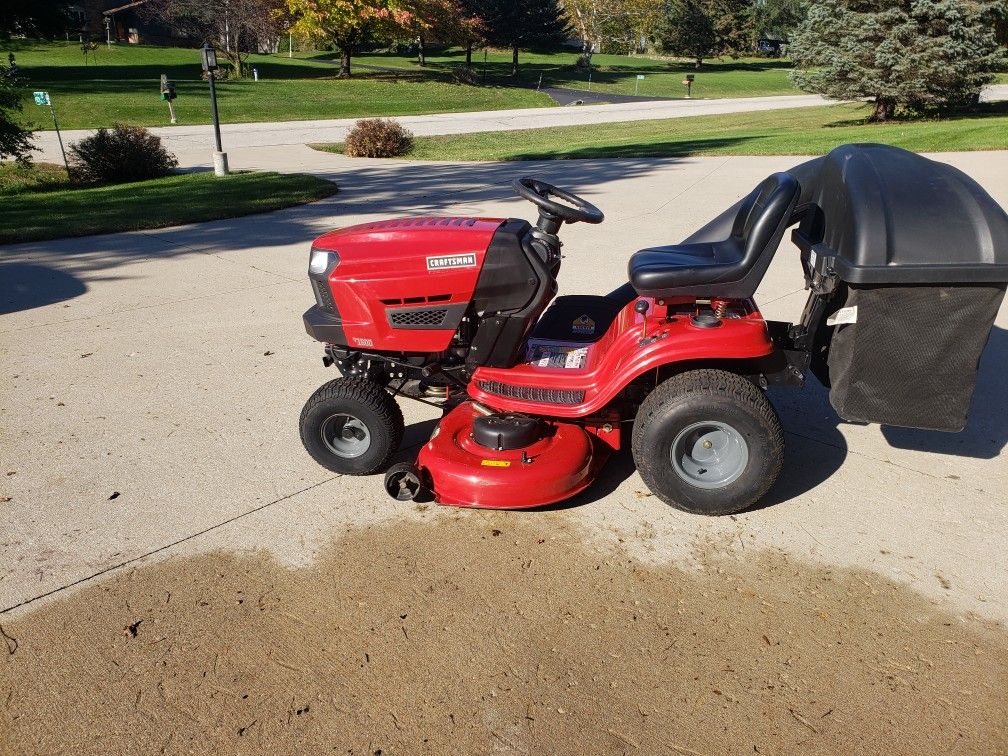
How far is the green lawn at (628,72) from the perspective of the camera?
142 ft

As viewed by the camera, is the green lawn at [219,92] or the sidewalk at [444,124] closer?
the sidewalk at [444,124]

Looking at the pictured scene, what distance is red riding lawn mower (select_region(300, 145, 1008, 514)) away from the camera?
3.14 m

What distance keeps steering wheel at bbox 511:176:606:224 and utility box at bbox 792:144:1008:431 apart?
0.99m

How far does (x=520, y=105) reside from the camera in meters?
35.4

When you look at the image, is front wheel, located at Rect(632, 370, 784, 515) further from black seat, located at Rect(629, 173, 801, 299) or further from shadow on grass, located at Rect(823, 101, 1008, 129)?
shadow on grass, located at Rect(823, 101, 1008, 129)

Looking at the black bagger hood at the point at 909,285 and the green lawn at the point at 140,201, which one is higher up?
the black bagger hood at the point at 909,285

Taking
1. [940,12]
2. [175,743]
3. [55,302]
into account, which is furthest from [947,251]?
[940,12]

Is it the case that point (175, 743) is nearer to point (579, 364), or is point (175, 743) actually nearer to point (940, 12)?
point (579, 364)

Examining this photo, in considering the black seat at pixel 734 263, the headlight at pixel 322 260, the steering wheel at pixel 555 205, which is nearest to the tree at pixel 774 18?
the steering wheel at pixel 555 205

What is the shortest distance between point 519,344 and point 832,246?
1390 millimetres

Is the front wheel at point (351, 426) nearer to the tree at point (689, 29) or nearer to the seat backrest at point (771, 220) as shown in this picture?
the seat backrest at point (771, 220)

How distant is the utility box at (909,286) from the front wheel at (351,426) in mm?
1966

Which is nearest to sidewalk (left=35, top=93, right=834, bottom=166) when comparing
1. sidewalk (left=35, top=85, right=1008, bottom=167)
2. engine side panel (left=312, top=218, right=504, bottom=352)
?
sidewalk (left=35, top=85, right=1008, bottom=167)

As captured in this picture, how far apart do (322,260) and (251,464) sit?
44.6 inches
